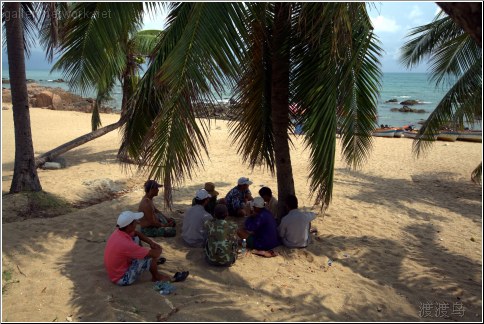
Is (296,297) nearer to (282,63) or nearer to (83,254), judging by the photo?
(83,254)

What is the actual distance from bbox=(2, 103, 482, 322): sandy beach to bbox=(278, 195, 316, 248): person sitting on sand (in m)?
0.15

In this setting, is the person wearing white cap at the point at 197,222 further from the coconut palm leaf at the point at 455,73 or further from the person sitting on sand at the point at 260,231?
the coconut palm leaf at the point at 455,73

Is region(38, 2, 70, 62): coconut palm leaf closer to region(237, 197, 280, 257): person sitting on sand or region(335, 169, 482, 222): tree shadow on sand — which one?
region(237, 197, 280, 257): person sitting on sand

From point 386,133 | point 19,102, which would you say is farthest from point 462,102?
point 386,133

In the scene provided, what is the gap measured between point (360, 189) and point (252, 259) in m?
5.17

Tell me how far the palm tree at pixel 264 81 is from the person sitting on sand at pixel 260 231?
2.75 ft

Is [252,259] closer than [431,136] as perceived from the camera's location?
Yes

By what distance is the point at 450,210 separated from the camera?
26.6ft

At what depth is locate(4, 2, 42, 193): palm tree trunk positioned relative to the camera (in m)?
6.41

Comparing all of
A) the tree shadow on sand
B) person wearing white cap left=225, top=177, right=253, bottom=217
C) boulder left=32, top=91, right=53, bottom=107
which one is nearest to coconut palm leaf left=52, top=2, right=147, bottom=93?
person wearing white cap left=225, top=177, right=253, bottom=217

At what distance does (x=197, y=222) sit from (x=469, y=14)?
3.81 metres

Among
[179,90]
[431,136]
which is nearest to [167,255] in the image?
[179,90]

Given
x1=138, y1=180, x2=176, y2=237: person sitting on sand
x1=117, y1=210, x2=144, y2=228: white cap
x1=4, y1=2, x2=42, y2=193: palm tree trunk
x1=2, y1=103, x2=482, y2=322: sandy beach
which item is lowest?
x1=2, y1=103, x2=482, y2=322: sandy beach

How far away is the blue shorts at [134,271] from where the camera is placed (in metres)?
3.98
